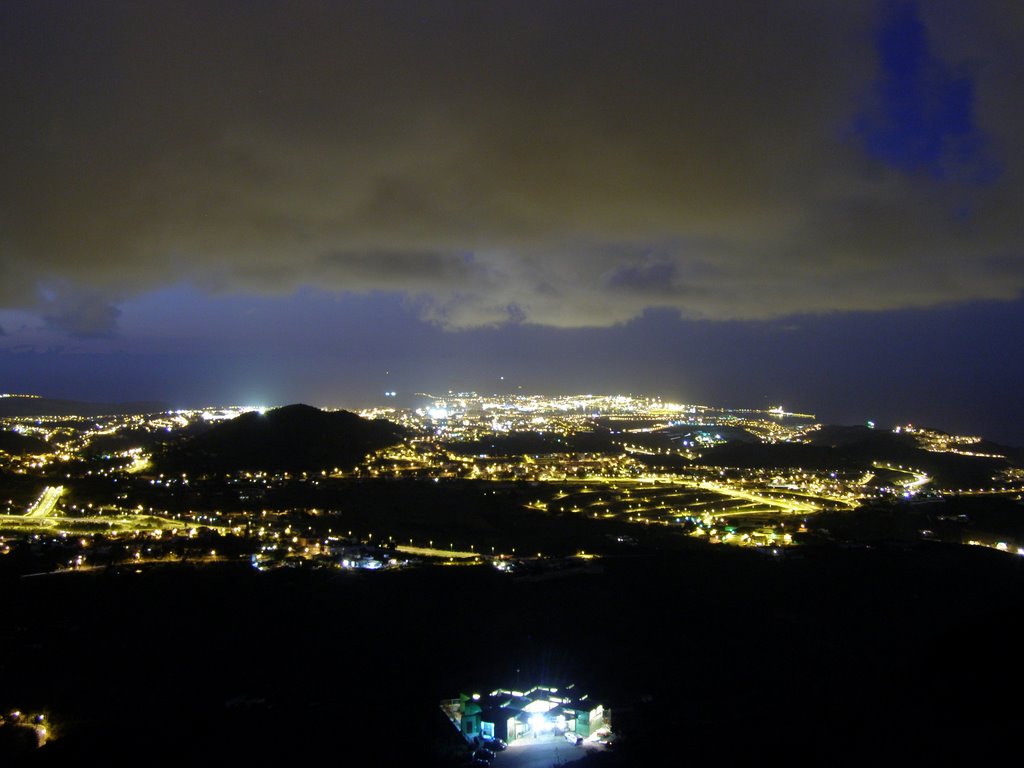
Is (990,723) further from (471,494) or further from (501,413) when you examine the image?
(501,413)

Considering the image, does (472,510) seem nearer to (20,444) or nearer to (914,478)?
(914,478)

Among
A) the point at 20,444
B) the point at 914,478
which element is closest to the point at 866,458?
the point at 914,478

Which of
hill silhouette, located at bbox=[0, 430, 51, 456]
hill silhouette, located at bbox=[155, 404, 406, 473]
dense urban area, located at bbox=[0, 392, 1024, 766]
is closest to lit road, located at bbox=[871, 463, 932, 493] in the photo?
dense urban area, located at bbox=[0, 392, 1024, 766]

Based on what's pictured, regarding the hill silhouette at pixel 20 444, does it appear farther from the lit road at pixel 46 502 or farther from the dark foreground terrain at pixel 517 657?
the dark foreground terrain at pixel 517 657

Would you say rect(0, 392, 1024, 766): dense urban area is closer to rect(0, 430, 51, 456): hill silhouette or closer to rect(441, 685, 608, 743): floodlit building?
rect(441, 685, 608, 743): floodlit building

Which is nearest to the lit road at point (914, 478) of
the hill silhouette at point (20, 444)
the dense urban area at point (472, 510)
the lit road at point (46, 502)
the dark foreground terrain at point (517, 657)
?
the dense urban area at point (472, 510)
